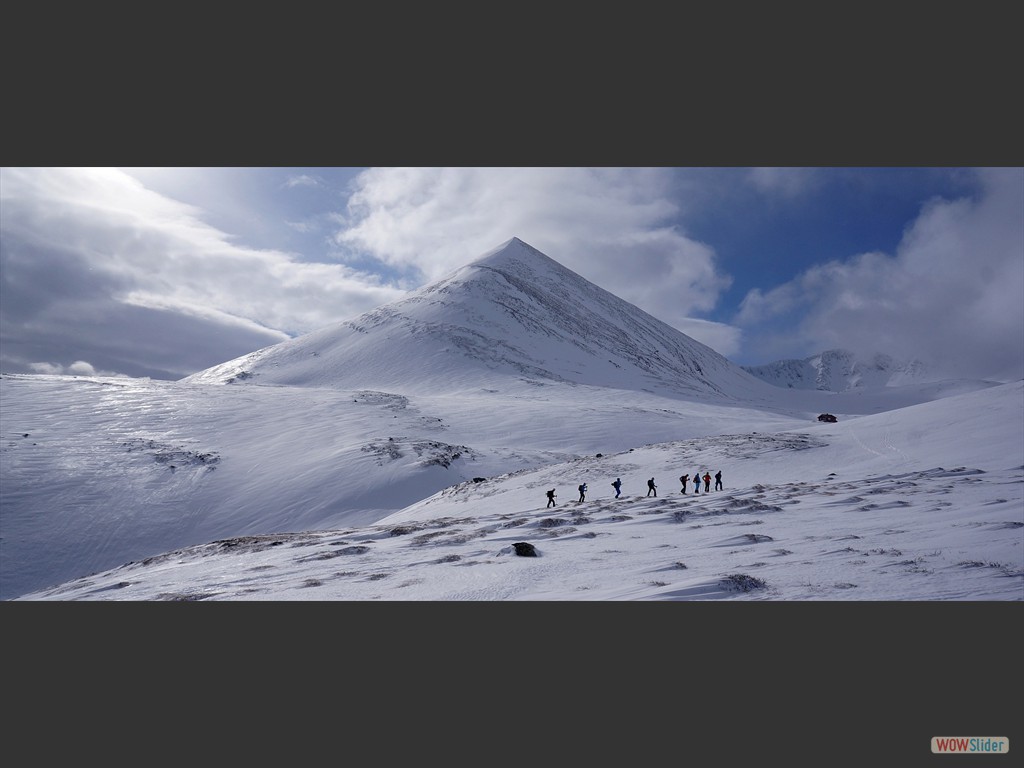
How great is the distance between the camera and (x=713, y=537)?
1379cm

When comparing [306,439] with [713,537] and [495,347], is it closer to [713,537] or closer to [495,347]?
[713,537]

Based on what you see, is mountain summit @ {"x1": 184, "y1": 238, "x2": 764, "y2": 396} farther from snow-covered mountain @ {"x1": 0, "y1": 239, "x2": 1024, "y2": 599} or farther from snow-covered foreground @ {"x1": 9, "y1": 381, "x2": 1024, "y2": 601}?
snow-covered foreground @ {"x1": 9, "y1": 381, "x2": 1024, "y2": 601}

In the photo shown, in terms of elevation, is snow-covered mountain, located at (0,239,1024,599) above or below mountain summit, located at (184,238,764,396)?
below

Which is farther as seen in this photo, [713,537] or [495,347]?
[495,347]

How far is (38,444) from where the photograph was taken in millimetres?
33812

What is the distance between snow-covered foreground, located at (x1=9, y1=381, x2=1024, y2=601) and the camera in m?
9.74

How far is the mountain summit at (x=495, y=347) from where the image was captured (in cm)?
8075

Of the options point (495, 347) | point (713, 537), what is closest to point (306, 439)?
point (713, 537)

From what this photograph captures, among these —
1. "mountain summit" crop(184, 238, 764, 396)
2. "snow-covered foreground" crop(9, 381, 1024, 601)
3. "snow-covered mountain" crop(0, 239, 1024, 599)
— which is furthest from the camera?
"mountain summit" crop(184, 238, 764, 396)

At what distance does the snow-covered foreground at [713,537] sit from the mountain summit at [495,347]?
160 ft

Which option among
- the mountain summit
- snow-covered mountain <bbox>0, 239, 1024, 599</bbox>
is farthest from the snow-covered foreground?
the mountain summit

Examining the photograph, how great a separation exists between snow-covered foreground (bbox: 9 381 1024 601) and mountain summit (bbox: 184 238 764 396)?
1925 inches

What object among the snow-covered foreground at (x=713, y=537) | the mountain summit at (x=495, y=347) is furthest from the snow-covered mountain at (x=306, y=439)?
the snow-covered foreground at (x=713, y=537)

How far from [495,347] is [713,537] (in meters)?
79.7
